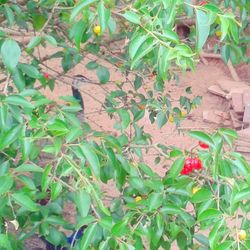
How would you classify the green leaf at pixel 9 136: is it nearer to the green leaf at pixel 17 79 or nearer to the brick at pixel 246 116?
the green leaf at pixel 17 79

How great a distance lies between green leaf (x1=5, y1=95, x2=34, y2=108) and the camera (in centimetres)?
153

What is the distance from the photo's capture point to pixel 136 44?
1.33 m

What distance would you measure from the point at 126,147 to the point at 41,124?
624mm

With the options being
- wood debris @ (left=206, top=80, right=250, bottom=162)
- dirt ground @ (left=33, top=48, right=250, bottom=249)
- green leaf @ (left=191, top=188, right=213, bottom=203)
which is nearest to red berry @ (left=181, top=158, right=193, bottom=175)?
green leaf @ (left=191, top=188, right=213, bottom=203)

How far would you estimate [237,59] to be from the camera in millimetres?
2582

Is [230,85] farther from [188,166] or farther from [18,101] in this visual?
[18,101]

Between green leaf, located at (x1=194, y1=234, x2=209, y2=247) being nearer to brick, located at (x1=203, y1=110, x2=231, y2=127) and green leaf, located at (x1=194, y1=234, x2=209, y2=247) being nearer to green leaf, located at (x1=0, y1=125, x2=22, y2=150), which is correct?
green leaf, located at (x1=0, y1=125, x2=22, y2=150)

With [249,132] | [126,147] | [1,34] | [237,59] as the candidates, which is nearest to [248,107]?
[249,132]

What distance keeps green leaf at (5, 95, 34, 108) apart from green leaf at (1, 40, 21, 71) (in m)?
0.10

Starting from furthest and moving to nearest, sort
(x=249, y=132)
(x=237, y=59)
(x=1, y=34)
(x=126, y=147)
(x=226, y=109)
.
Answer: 1. (x=226, y=109)
2. (x=249, y=132)
3. (x=237, y=59)
4. (x=126, y=147)
5. (x=1, y=34)

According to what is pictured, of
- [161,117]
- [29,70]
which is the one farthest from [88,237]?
[161,117]

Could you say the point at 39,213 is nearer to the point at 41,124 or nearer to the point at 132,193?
the point at 132,193

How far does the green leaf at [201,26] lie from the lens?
132 cm

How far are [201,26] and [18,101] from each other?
517 mm
